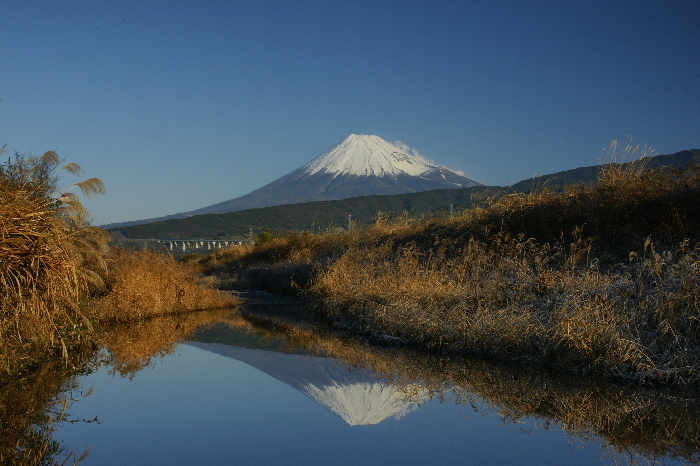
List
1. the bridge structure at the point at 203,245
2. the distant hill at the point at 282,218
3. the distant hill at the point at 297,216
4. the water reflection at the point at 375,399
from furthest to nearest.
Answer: the distant hill at the point at 282,218
the distant hill at the point at 297,216
the bridge structure at the point at 203,245
the water reflection at the point at 375,399

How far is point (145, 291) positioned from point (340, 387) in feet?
30.0

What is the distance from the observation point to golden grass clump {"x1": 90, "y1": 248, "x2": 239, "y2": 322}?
1578 cm

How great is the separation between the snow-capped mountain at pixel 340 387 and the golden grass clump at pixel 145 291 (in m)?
4.77

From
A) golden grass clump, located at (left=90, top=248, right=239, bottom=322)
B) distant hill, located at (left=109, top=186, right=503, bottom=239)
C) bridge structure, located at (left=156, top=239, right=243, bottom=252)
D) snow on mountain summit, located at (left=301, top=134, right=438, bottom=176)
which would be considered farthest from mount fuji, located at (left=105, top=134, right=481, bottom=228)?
golden grass clump, located at (left=90, top=248, right=239, bottom=322)

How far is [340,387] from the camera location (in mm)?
9148

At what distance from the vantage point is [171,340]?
13.7 m

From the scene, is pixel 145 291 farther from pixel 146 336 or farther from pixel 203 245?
pixel 203 245

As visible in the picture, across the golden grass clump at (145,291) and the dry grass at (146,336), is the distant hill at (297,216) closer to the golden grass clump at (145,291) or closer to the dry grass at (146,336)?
the golden grass clump at (145,291)

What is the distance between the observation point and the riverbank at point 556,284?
939cm

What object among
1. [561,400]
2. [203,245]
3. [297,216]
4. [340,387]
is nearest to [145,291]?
[340,387]

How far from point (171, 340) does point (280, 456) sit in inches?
319

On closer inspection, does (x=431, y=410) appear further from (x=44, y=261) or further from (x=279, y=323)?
(x=279, y=323)

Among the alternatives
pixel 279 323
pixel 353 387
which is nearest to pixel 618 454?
pixel 353 387

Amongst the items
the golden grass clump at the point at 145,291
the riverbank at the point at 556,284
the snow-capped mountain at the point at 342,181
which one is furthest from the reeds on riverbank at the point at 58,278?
the snow-capped mountain at the point at 342,181
